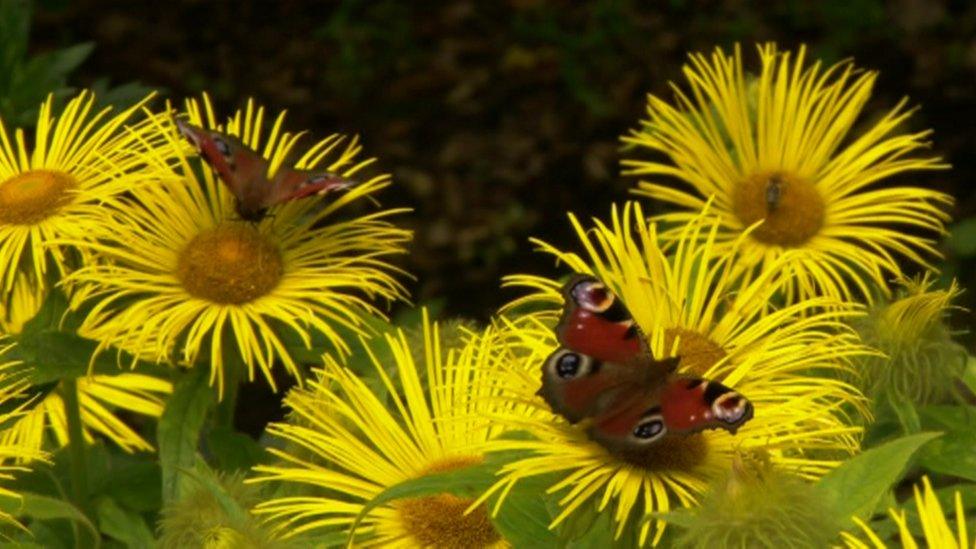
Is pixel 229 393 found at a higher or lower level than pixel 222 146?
lower

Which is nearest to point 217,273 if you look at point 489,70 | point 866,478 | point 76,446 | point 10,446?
point 76,446

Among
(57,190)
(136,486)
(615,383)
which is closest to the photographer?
(615,383)

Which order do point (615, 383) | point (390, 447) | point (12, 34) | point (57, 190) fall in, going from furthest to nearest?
point (12, 34) < point (57, 190) < point (390, 447) < point (615, 383)

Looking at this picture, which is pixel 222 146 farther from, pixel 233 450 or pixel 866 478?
pixel 866 478

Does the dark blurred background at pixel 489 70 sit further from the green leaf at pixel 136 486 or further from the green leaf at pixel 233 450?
the green leaf at pixel 233 450

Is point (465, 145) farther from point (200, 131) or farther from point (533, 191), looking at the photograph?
point (200, 131)

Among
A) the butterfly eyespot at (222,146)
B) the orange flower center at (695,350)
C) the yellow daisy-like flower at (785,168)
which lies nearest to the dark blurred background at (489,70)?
the yellow daisy-like flower at (785,168)
